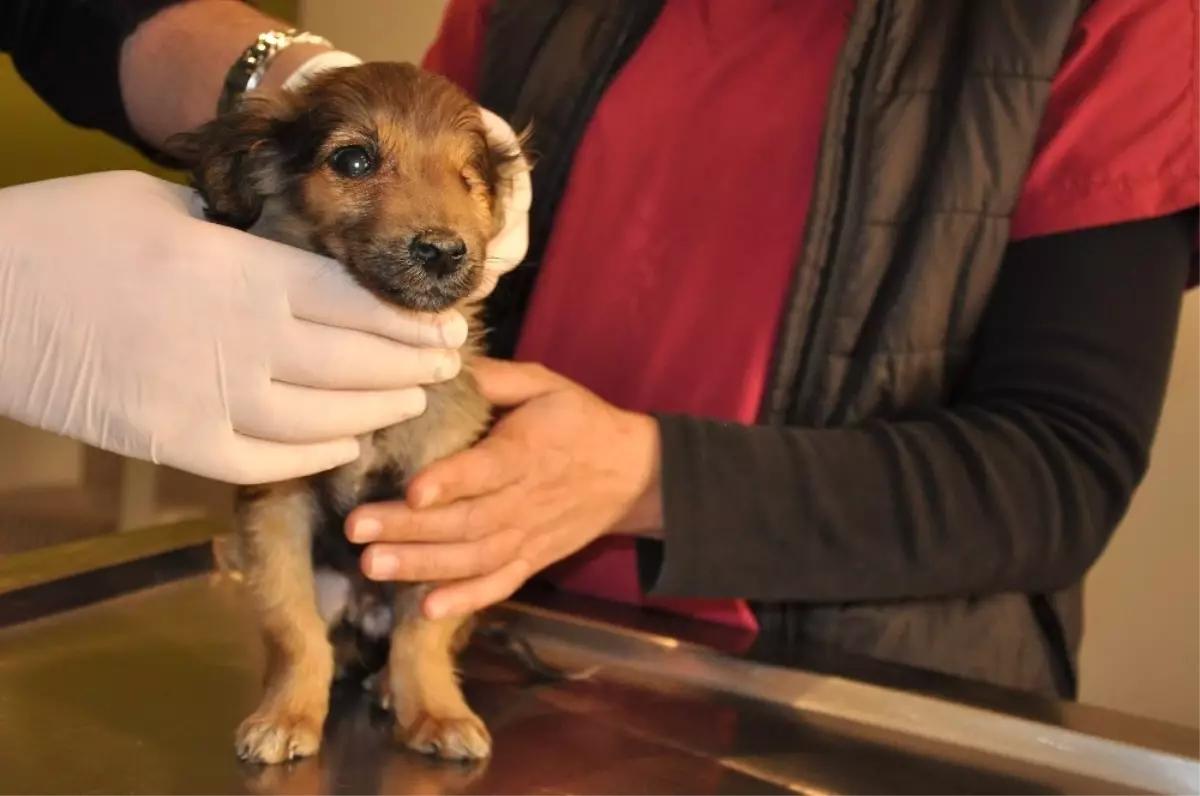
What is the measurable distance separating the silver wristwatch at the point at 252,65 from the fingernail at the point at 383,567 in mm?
507

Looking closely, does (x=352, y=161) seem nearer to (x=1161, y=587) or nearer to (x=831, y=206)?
(x=831, y=206)

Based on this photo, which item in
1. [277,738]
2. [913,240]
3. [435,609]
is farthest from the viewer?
[913,240]

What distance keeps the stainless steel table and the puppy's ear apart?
0.40 meters

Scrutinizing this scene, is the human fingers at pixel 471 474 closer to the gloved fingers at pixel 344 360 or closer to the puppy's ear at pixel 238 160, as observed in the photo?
the gloved fingers at pixel 344 360

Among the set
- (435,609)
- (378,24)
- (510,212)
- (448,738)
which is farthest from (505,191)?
(378,24)

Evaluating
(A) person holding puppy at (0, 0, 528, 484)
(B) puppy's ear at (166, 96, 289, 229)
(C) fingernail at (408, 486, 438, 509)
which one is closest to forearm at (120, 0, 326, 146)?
(B) puppy's ear at (166, 96, 289, 229)

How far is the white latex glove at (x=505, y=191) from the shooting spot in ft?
3.50

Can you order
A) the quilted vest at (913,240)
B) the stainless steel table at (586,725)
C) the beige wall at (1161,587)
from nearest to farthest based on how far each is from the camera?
the stainless steel table at (586,725) < the quilted vest at (913,240) < the beige wall at (1161,587)

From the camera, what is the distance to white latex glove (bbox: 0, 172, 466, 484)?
0.89m

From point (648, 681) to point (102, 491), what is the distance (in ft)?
4.71

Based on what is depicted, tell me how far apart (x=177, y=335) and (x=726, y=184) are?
55 centimetres

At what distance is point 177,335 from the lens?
0.89m

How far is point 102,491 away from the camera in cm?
209

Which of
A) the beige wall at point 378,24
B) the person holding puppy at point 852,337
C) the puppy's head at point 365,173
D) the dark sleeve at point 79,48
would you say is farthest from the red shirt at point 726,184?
the beige wall at point 378,24
